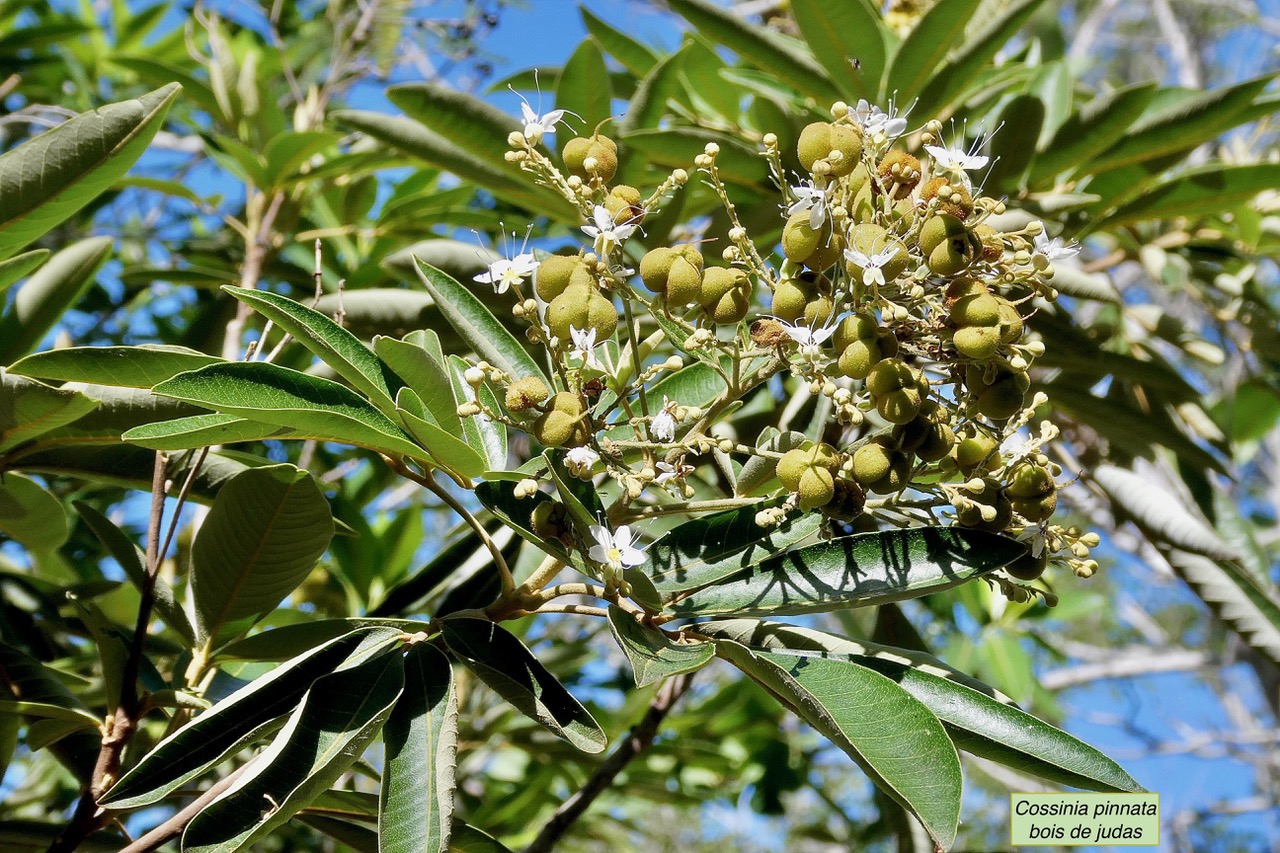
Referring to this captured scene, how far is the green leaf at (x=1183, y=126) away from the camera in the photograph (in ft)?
5.44

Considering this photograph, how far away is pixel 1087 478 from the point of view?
192 centimetres

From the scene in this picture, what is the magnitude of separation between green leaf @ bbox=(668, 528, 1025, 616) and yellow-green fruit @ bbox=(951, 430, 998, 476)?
76mm

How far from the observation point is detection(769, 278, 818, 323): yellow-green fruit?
101 centimetres

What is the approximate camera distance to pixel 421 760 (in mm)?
1040

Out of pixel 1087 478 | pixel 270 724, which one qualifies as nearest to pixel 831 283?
pixel 270 724

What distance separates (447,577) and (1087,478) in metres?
1.14

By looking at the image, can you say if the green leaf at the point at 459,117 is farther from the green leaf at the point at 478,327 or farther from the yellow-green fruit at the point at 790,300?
the yellow-green fruit at the point at 790,300

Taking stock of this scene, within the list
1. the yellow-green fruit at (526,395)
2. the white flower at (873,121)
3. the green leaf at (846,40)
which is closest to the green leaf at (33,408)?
the yellow-green fruit at (526,395)

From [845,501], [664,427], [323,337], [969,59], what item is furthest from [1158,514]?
[323,337]

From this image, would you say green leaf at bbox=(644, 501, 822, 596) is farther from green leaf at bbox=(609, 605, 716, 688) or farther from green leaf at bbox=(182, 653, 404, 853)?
green leaf at bbox=(182, 653, 404, 853)

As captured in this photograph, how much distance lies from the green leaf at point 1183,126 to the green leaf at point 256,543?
1.40 meters

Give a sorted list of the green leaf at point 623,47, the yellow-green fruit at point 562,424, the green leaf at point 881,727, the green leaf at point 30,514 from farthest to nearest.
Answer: the green leaf at point 623,47
the green leaf at point 30,514
the yellow-green fruit at point 562,424
the green leaf at point 881,727

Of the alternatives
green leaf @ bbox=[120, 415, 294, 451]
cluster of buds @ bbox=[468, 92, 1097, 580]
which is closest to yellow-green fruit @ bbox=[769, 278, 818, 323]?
cluster of buds @ bbox=[468, 92, 1097, 580]

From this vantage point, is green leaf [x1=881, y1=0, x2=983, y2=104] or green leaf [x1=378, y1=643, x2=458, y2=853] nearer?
green leaf [x1=378, y1=643, x2=458, y2=853]
